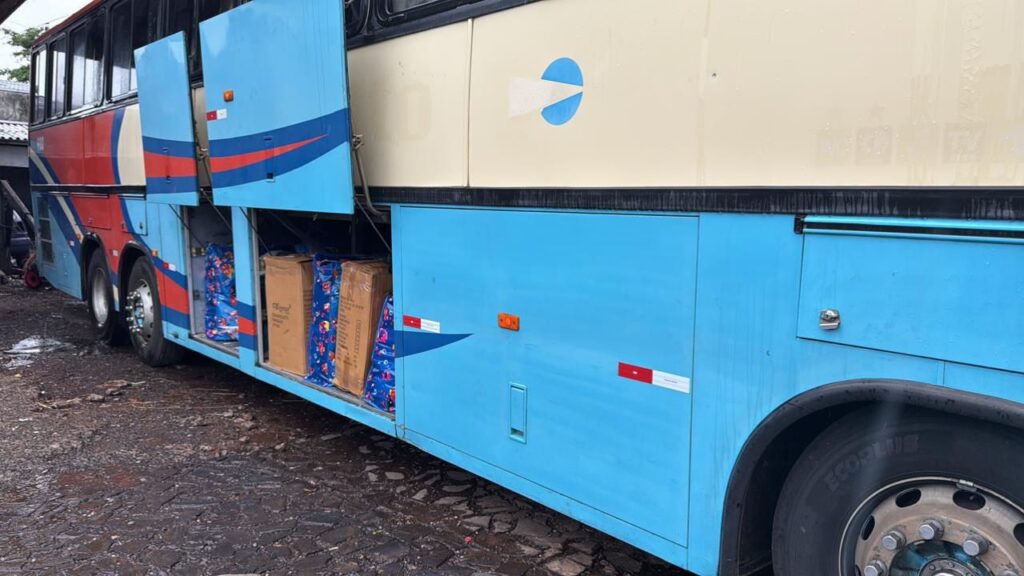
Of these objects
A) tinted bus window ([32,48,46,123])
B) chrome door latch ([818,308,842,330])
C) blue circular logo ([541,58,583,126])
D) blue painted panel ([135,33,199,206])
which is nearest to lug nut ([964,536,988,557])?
chrome door latch ([818,308,842,330])

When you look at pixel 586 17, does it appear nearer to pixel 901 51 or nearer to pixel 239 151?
pixel 901 51

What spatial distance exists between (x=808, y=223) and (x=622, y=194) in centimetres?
73

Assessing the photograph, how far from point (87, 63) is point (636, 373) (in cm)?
708

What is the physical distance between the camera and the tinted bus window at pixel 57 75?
796 centimetres

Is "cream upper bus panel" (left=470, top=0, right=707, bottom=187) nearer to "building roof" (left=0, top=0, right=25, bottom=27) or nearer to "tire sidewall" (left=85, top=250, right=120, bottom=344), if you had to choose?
"tire sidewall" (left=85, top=250, right=120, bottom=344)

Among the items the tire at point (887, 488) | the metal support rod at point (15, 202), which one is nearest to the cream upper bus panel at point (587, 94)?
the tire at point (887, 488)

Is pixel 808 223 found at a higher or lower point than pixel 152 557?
higher

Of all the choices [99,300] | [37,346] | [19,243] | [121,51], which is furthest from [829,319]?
[19,243]

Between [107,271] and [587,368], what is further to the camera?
[107,271]

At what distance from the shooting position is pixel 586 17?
2.87 metres

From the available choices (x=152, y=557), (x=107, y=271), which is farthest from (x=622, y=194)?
(x=107, y=271)

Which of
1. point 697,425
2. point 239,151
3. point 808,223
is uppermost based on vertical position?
point 239,151

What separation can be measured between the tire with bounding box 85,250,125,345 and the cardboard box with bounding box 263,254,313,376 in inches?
134

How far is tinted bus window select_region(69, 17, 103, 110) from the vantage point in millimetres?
7207
